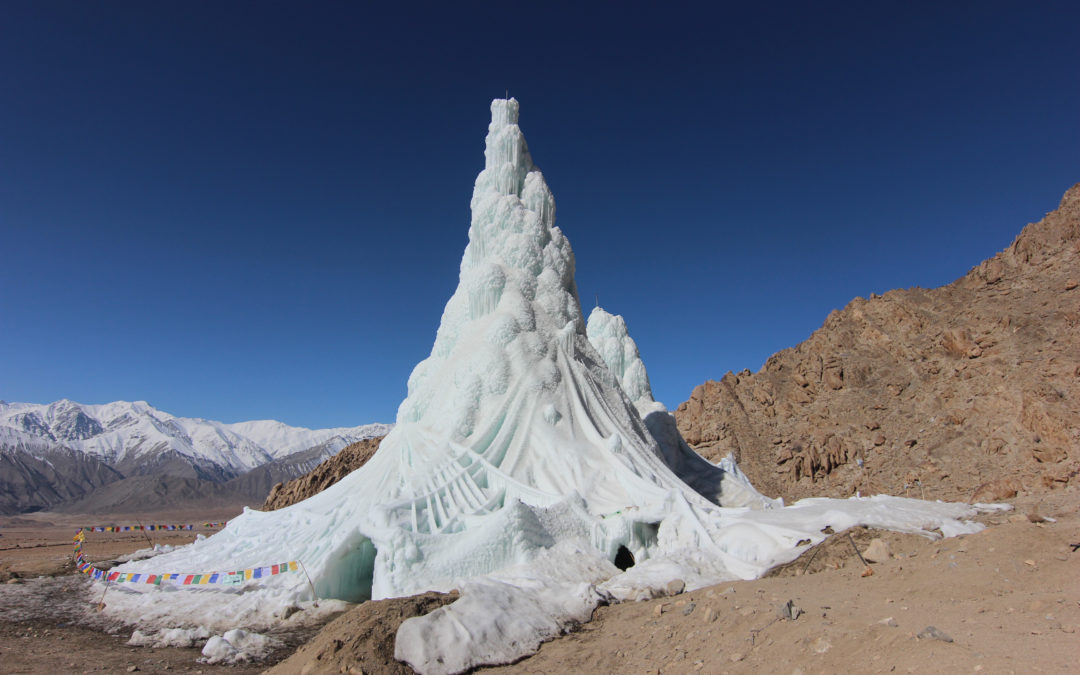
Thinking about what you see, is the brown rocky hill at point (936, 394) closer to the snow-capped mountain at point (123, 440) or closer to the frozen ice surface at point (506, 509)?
the frozen ice surface at point (506, 509)

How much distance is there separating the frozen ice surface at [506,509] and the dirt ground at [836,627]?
1.96 ft

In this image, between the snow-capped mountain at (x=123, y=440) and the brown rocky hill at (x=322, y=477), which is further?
the snow-capped mountain at (x=123, y=440)

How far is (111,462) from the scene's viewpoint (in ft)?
509

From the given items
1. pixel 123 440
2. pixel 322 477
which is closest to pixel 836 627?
pixel 322 477

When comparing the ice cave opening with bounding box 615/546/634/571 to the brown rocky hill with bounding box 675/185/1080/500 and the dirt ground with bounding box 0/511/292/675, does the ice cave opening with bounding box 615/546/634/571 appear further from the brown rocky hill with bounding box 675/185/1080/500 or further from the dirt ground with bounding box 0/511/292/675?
the brown rocky hill with bounding box 675/185/1080/500

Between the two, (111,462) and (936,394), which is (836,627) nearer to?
(936,394)

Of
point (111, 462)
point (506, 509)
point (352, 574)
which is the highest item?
point (111, 462)

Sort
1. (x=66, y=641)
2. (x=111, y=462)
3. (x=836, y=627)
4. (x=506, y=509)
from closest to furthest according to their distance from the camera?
(x=836, y=627)
(x=66, y=641)
(x=506, y=509)
(x=111, y=462)

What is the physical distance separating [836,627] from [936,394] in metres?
27.7

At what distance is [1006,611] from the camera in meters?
3.65

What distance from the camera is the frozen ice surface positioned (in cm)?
719

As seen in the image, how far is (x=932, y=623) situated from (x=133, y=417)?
242473 mm

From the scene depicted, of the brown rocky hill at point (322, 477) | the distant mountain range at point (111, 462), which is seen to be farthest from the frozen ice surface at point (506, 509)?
the distant mountain range at point (111, 462)

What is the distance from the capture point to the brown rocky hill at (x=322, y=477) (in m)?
30.7
